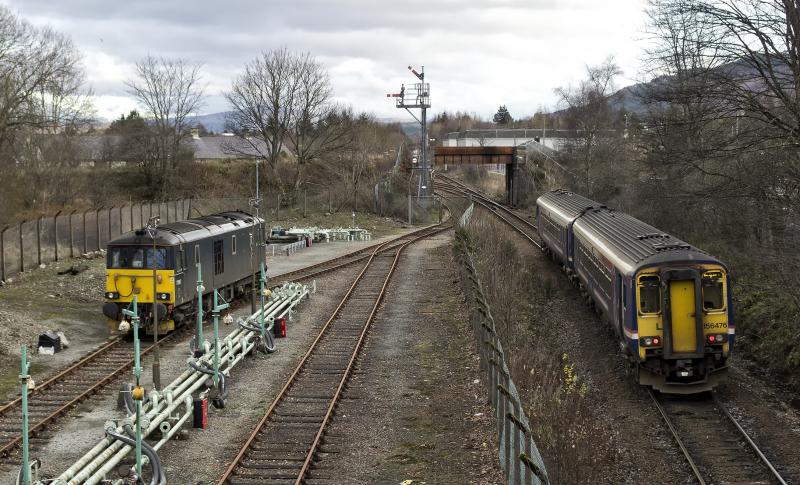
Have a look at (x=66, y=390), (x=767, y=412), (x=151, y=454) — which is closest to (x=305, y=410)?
(x=151, y=454)

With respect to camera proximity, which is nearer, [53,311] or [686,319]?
[686,319]

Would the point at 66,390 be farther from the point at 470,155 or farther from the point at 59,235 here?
the point at 470,155

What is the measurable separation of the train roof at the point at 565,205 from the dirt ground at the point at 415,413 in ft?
22.3

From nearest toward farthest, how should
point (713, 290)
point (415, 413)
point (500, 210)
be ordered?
point (415, 413) → point (713, 290) → point (500, 210)

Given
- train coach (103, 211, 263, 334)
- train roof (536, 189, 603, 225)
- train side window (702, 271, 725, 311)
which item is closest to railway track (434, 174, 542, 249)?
train roof (536, 189, 603, 225)

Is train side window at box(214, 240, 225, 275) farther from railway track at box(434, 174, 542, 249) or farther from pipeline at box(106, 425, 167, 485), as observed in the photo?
railway track at box(434, 174, 542, 249)

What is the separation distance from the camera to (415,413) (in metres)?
15.3

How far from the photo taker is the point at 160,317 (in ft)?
68.4

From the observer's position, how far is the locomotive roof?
21.1 metres

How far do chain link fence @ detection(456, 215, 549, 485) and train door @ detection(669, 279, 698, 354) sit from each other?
3.63 metres

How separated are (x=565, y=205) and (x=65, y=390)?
21.4 metres

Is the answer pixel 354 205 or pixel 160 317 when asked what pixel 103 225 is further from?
pixel 354 205

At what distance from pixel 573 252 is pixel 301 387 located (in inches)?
549

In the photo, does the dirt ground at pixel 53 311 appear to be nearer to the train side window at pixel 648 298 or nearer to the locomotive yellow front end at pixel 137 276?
the locomotive yellow front end at pixel 137 276
